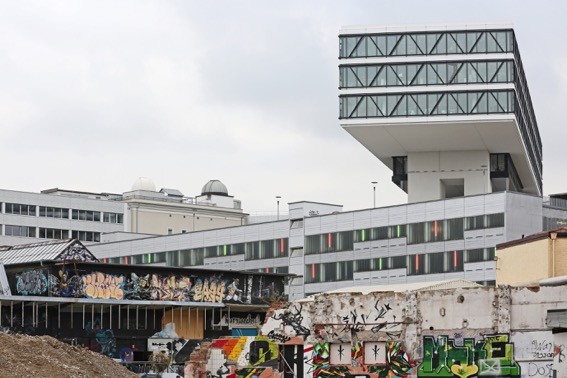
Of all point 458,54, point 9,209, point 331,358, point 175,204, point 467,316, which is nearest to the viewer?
point 467,316

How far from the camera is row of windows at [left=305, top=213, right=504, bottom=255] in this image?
96944mm

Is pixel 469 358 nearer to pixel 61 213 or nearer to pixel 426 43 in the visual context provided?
pixel 426 43

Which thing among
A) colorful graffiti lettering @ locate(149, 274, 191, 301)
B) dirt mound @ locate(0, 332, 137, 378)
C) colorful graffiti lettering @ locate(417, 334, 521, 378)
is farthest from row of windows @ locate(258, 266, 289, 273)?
colorful graffiti lettering @ locate(417, 334, 521, 378)

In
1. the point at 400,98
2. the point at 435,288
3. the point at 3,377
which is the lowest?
the point at 3,377

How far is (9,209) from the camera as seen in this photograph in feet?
458

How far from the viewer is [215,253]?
116688 millimetres

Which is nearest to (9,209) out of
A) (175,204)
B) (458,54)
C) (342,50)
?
(175,204)

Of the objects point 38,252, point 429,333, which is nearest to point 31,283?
point 38,252

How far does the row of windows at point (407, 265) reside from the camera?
98000 mm

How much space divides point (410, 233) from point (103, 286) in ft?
166

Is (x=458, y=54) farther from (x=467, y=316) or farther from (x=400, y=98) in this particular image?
(x=467, y=316)

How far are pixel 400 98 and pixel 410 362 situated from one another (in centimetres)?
8201

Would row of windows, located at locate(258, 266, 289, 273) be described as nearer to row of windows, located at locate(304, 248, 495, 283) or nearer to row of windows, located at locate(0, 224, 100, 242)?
row of windows, located at locate(304, 248, 495, 283)

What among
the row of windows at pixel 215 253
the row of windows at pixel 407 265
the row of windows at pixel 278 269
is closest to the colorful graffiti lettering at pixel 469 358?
the row of windows at pixel 407 265
